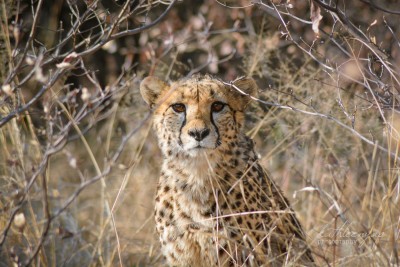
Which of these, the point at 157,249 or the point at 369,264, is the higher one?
the point at 369,264

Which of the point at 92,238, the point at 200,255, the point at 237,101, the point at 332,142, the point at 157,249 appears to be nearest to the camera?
the point at 200,255

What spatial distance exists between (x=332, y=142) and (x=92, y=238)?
5.60 ft

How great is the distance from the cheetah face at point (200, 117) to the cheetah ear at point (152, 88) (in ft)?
0.51

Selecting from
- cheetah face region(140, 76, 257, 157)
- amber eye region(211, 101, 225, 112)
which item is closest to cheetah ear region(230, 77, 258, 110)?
cheetah face region(140, 76, 257, 157)

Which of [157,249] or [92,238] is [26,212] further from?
[157,249]

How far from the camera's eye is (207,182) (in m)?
3.68

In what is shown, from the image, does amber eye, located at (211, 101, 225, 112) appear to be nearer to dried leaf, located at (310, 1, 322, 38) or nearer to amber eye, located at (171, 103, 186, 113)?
amber eye, located at (171, 103, 186, 113)

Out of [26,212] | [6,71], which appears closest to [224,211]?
[6,71]

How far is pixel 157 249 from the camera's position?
4.34 meters

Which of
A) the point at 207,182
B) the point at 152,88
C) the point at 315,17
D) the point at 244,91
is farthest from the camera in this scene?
the point at 152,88

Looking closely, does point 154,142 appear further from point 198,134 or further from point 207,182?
point 198,134

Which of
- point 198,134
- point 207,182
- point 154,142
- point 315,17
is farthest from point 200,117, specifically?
point 154,142

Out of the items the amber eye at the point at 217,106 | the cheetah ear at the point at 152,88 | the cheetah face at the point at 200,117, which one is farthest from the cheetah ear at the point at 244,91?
the cheetah ear at the point at 152,88

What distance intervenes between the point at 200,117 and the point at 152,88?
0.52 metres
